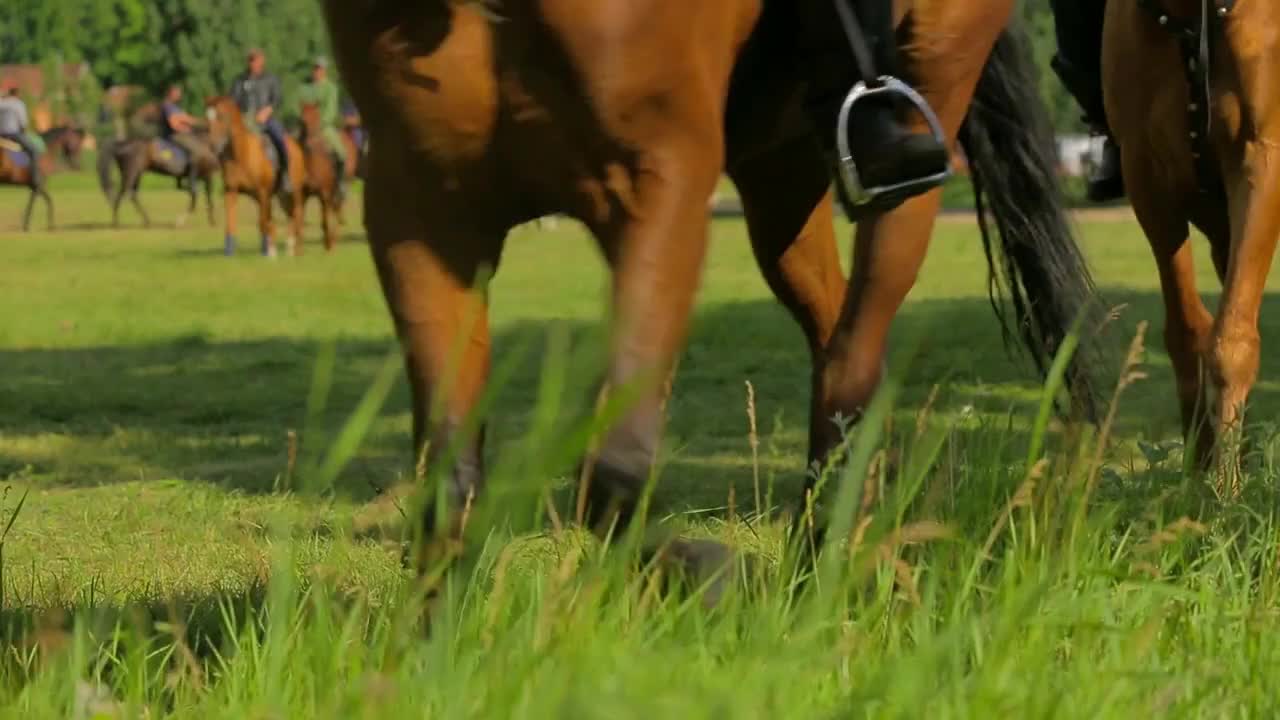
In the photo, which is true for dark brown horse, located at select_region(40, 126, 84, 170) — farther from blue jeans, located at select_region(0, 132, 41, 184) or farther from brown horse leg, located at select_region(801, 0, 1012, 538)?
brown horse leg, located at select_region(801, 0, 1012, 538)

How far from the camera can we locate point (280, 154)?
28.4 meters

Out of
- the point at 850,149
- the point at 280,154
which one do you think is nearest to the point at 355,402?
the point at 850,149

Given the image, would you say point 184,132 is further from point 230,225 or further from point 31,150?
point 230,225

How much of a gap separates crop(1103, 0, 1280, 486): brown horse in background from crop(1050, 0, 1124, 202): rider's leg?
28.4 inches

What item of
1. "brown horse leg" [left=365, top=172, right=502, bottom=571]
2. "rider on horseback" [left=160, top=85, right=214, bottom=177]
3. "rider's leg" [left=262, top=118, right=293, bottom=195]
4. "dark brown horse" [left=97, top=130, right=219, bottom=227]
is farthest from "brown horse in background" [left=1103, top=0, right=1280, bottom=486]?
"dark brown horse" [left=97, top=130, right=219, bottom=227]

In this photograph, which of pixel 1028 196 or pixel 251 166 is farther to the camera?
pixel 251 166

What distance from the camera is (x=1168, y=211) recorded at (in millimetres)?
6742

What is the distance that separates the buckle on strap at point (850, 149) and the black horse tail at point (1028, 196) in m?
1.32

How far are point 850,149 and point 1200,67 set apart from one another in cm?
175

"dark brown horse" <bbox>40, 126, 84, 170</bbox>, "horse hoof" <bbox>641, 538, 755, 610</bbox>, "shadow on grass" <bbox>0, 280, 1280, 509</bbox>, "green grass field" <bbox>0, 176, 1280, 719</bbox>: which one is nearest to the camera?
"green grass field" <bbox>0, 176, 1280, 719</bbox>

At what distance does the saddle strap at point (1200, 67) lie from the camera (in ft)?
20.6

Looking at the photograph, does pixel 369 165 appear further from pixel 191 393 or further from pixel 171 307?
pixel 171 307

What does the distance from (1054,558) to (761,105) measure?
148cm

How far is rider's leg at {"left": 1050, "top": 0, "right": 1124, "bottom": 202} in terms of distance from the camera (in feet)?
24.8
